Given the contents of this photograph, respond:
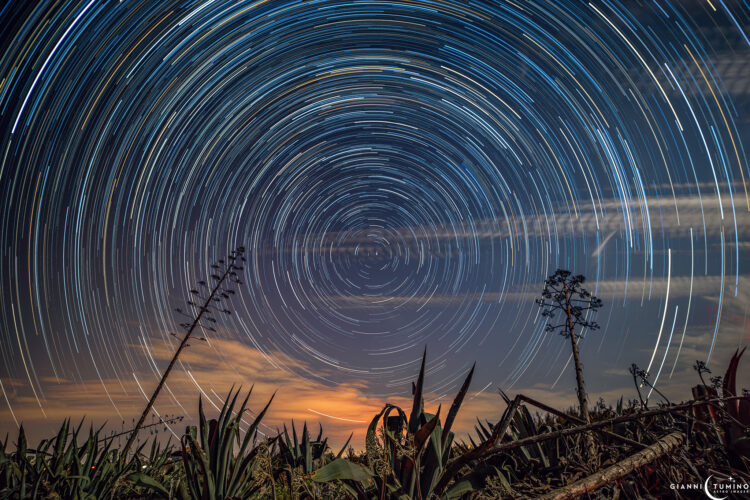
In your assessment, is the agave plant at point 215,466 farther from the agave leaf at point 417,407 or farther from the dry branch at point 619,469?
the dry branch at point 619,469

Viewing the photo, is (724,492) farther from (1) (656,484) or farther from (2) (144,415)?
(2) (144,415)

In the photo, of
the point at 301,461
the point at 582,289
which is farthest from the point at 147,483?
the point at 582,289

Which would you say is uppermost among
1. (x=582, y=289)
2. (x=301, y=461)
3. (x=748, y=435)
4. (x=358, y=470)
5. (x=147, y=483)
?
(x=582, y=289)

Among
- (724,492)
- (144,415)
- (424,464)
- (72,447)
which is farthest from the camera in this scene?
(144,415)

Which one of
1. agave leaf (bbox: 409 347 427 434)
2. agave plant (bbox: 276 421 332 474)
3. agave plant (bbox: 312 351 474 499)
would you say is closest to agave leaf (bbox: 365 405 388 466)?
agave plant (bbox: 312 351 474 499)

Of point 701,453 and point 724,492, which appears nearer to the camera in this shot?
point 724,492
